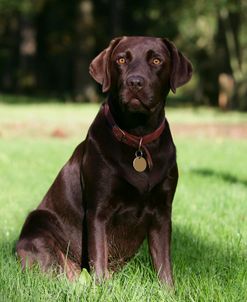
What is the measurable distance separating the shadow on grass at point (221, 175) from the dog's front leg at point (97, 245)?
4816mm

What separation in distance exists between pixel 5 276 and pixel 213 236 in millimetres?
2137

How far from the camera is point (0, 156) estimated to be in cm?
1074

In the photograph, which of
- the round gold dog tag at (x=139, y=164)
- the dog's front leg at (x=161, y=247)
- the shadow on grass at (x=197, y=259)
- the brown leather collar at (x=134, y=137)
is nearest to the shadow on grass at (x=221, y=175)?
the shadow on grass at (x=197, y=259)

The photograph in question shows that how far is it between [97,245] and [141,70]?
3.36 ft

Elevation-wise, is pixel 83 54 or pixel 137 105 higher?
pixel 137 105

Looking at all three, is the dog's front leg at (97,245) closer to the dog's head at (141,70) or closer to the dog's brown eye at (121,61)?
the dog's head at (141,70)

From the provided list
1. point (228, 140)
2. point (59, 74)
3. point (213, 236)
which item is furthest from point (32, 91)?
point (213, 236)

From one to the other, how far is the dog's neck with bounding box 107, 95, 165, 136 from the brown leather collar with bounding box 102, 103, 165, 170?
1.5 inches

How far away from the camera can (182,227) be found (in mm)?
5820

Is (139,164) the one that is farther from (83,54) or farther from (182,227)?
(83,54)

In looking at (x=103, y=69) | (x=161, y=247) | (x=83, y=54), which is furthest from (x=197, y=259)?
(x=83, y=54)

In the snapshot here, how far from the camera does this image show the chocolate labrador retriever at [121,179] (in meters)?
3.91

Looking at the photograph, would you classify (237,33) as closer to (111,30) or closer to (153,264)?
(111,30)

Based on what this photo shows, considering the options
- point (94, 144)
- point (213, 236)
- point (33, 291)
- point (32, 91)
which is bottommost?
point (32, 91)
